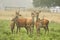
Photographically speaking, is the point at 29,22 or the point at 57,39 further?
the point at 29,22

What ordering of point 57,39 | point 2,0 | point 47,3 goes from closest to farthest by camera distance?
point 57,39
point 47,3
point 2,0

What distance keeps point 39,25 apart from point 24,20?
1.45 metres

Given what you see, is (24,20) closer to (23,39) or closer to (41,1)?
(23,39)

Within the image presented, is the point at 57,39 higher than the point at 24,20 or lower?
lower

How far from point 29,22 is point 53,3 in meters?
35.4

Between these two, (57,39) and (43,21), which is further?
(43,21)

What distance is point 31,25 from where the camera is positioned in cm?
1603

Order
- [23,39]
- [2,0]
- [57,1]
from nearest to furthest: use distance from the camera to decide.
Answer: [23,39], [57,1], [2,0]

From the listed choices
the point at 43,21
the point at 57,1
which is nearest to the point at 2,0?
the point at 57,1

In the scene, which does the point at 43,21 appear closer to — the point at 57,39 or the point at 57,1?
the point at 57,39

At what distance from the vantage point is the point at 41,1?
2176 inches

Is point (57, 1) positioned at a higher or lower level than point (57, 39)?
higher

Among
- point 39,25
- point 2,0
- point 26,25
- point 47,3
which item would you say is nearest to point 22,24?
point 26,25

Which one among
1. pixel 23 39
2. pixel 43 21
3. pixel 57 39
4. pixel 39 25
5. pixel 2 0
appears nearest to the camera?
pixel 23 39
